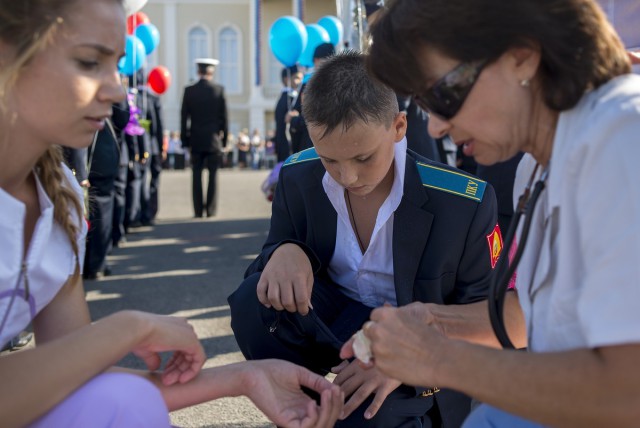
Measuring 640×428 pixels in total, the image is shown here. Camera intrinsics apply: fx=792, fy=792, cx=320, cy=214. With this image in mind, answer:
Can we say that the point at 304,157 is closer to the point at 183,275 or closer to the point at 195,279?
the point at 195,279

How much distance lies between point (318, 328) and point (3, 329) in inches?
41.3

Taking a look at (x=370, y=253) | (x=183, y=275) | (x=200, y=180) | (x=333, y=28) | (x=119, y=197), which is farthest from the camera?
(x=333, y=28)

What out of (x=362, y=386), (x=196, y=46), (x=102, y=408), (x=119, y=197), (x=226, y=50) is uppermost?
(x=196, y=46)

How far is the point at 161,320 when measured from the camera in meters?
1.89

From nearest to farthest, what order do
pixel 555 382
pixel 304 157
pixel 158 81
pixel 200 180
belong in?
pixel 555 382, pixel 304 157, pixel 200 180, pixel 158 81

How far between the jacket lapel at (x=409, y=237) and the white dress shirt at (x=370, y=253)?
4 centimetres

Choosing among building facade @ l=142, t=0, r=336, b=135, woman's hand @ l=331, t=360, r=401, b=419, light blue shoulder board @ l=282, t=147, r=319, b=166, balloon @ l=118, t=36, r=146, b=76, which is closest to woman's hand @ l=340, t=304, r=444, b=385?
woman's hand @ l=331, t=360, r=401, b=419

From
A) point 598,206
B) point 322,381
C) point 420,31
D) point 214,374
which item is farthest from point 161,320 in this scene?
point 598,206

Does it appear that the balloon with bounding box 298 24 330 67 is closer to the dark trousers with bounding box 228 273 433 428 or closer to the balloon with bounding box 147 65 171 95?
the balloon with bounding box 147 65 171 95

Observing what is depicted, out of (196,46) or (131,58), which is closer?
(131,58)

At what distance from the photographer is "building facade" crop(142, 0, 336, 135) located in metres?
39.7

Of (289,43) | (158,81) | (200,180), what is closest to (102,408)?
(200,180)

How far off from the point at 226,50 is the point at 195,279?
35.3m

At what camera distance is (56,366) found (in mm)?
1696
